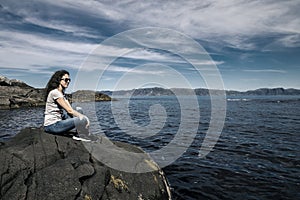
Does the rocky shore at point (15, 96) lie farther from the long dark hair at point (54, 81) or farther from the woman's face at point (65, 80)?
the woman's face at point (65, 80)

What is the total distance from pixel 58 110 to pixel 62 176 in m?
3.35

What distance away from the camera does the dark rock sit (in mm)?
5633

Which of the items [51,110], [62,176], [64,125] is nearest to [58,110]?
[51,110]

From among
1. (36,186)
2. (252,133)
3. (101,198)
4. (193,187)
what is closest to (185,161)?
(193,187)

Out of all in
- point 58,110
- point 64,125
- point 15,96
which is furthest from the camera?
point 15,96

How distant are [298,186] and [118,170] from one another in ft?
26.3

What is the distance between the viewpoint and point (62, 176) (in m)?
6.03

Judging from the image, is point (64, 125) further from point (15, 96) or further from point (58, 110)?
point (15, 96)

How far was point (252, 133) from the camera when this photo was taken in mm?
20938

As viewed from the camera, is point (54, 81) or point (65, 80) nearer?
point (54, 81)

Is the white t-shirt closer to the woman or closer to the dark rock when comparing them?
the woman

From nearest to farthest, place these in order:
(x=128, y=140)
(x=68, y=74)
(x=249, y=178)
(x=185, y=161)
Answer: (x=68, y=74)
(x=249, y=178)
(x=185, y=161)
(x=128, y=140)

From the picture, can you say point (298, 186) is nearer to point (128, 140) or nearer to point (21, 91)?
point (128, 140)

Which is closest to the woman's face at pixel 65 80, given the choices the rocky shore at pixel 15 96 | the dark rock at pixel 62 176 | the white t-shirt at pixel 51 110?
the white t-shirt at pixel 51 110
